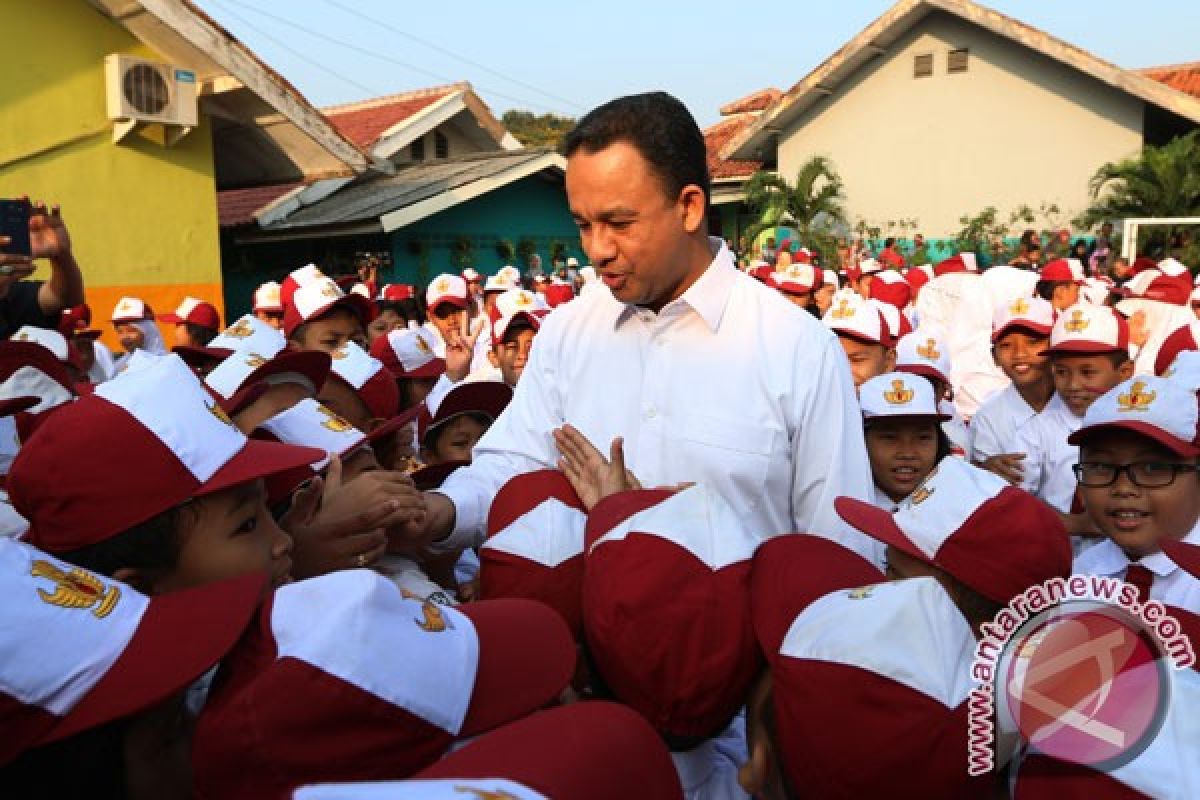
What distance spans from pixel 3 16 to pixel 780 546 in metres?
11.4

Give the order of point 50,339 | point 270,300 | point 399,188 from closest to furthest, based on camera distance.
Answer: point 50,339
point 270,300
point 399,188

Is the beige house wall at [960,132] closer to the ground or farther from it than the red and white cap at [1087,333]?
farther from it

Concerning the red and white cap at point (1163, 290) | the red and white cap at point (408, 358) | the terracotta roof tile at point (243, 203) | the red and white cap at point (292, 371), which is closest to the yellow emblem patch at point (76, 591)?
the red and white cap at point (292, 371)

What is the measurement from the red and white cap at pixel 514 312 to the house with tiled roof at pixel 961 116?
15493 millimetres

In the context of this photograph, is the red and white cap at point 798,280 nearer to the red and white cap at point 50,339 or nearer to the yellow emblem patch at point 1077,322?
the yellow emblem patch at point 1077,322

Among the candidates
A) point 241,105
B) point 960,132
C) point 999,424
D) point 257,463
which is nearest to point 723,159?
point 960,132

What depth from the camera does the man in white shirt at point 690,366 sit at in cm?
223

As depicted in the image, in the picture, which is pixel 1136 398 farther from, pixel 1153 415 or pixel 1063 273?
pixel 1063 273

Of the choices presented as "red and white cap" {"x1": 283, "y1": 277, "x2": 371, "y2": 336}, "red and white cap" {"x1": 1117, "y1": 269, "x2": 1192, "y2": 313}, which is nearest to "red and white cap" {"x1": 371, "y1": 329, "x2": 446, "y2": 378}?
"red and white cap" {"x1": 283, "y1": 277, "x2": 371, "y2": 336}

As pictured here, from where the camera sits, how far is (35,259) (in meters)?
3.93

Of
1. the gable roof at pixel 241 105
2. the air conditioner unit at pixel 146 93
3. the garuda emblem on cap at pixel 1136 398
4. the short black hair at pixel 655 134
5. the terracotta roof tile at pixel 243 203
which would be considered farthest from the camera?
the terracotta roof tile at pixel 243 203

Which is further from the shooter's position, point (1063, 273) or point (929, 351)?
point (1063, 273)

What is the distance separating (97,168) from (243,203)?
20.3 ft

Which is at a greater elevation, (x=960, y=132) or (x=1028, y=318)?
(x=960, y=132)
